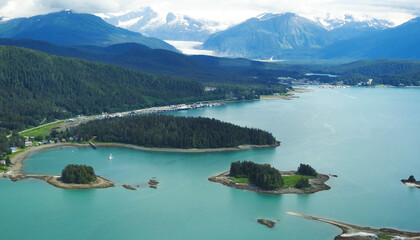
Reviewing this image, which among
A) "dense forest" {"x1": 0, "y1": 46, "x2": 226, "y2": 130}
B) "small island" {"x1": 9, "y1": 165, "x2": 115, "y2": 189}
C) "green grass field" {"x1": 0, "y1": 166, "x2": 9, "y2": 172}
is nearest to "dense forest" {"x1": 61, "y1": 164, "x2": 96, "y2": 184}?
"small island" {"x1": 9, "y1": 165, "x2": 115, "y2": 189}

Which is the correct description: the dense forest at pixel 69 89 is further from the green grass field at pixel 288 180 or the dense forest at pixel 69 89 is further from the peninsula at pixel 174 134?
the green grass field at pixel 288 180

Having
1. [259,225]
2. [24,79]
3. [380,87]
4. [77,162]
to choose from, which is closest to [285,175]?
[259,225]

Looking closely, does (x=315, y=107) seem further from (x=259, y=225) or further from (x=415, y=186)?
(x=259, y=225)

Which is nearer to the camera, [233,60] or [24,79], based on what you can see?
[24,79]

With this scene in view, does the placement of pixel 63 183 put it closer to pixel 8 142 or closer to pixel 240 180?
pixel 240 180

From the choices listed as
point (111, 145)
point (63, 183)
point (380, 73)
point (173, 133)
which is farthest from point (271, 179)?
point (380, 73)

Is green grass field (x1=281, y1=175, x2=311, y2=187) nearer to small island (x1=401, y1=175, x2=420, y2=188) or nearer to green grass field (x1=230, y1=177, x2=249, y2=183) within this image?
green grass field (x1=230, y1=177, x2=249, y2=183)
